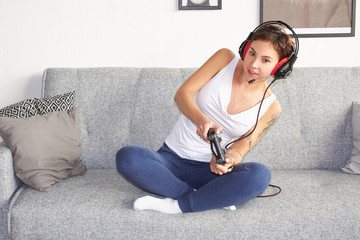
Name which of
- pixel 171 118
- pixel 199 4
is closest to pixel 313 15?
pixel 199 4

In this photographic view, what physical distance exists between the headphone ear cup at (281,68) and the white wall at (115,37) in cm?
84

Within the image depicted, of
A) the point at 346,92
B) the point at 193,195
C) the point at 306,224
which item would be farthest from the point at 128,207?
the point at 346,92

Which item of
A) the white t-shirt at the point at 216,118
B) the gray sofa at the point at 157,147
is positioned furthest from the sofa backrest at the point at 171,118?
the white t-shirt at the point at 216,118

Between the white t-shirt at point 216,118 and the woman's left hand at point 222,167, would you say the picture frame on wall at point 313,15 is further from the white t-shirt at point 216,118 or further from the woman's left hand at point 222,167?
the woman's left hand at point 222,167

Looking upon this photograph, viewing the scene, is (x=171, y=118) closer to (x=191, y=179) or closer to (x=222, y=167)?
(x=191, y=179)

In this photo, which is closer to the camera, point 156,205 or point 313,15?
point 156,205

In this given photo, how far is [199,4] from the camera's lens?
2307mm

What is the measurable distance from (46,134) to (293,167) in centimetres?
124

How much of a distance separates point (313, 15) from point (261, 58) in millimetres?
1001

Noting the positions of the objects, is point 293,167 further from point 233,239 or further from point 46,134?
point 46,134

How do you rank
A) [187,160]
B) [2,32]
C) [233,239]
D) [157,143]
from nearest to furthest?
[233,239] < [187,160] < [157,143] < [2,32]

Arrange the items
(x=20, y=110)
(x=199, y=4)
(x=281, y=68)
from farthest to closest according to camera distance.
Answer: (x=199, y=4)
(x=20, y=110)
(x=281, y=68)

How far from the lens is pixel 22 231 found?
4.94 ft

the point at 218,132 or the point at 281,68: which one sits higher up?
the point at 281,68
